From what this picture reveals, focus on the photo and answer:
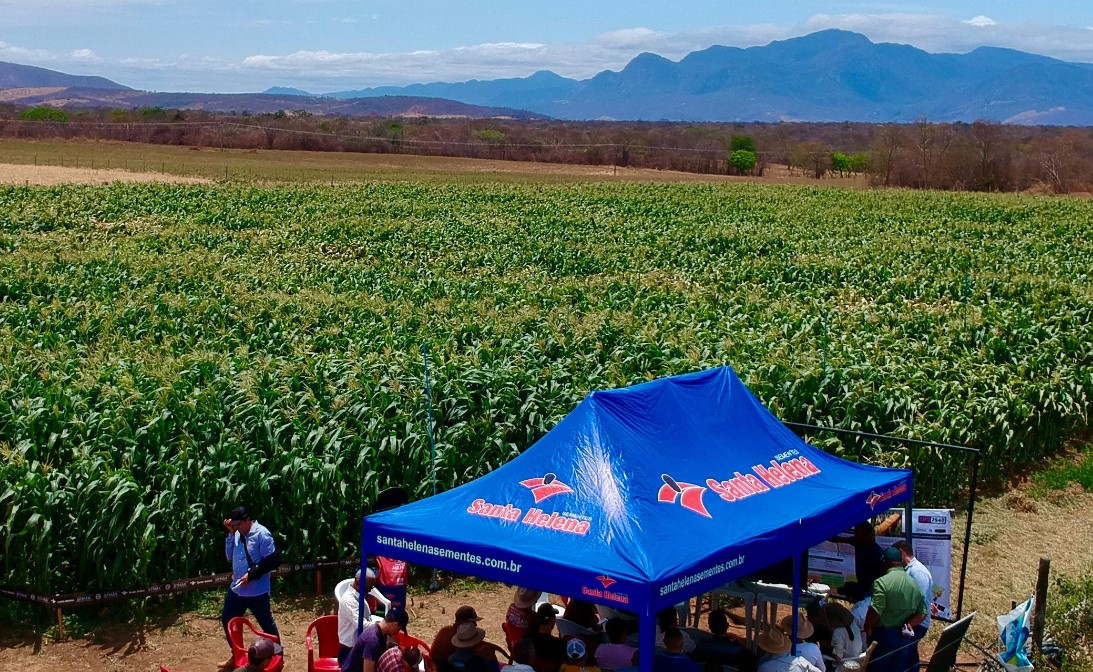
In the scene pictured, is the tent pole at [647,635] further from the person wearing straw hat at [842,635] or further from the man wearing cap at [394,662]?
the person wearing straw hat at [842,635]

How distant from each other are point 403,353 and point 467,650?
8.10m

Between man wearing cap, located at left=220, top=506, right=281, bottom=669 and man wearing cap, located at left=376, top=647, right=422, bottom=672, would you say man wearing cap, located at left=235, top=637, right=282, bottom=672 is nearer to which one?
man wearing cap, located at left=376, top=647, right=422, bottom=672

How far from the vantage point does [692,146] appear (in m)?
136

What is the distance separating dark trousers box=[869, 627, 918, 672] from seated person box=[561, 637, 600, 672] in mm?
2371

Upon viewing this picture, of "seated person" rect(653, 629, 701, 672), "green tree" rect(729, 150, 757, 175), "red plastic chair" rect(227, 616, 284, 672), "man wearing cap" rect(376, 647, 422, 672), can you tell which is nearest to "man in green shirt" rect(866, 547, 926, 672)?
"seated person" rect(653, 629, 701, 672)

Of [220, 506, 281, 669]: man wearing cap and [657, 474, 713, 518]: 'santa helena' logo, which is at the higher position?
[657, 474, 713, 518]: 'santa helena' logo

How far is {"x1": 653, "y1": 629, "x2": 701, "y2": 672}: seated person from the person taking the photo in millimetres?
→ 7430

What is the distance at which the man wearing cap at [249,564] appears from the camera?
8.82 meters

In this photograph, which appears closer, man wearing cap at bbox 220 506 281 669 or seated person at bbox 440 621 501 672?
seated person at bbox 440 621 501 672

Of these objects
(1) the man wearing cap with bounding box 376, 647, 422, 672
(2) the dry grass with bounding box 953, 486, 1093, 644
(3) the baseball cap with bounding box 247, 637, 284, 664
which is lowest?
(2) the dry grass with bounding box 953, 486, 1093, 644

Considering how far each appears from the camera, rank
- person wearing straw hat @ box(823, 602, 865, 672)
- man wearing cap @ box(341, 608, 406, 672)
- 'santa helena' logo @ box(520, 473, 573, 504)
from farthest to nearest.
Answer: person wearing straw hat @ box(823, 602, 865, 672)
'santa helena' logo @ box(520, 473, 573, 504)
man wearing cap @ box(341, 608, 406, 672)

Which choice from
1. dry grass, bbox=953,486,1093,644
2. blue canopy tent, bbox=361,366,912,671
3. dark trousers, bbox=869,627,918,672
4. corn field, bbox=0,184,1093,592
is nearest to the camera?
blue canopy tent, bbox=361,366,912,671

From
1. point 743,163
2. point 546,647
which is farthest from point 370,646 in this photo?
point 743,163

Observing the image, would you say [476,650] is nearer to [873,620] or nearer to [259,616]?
[259,616]
